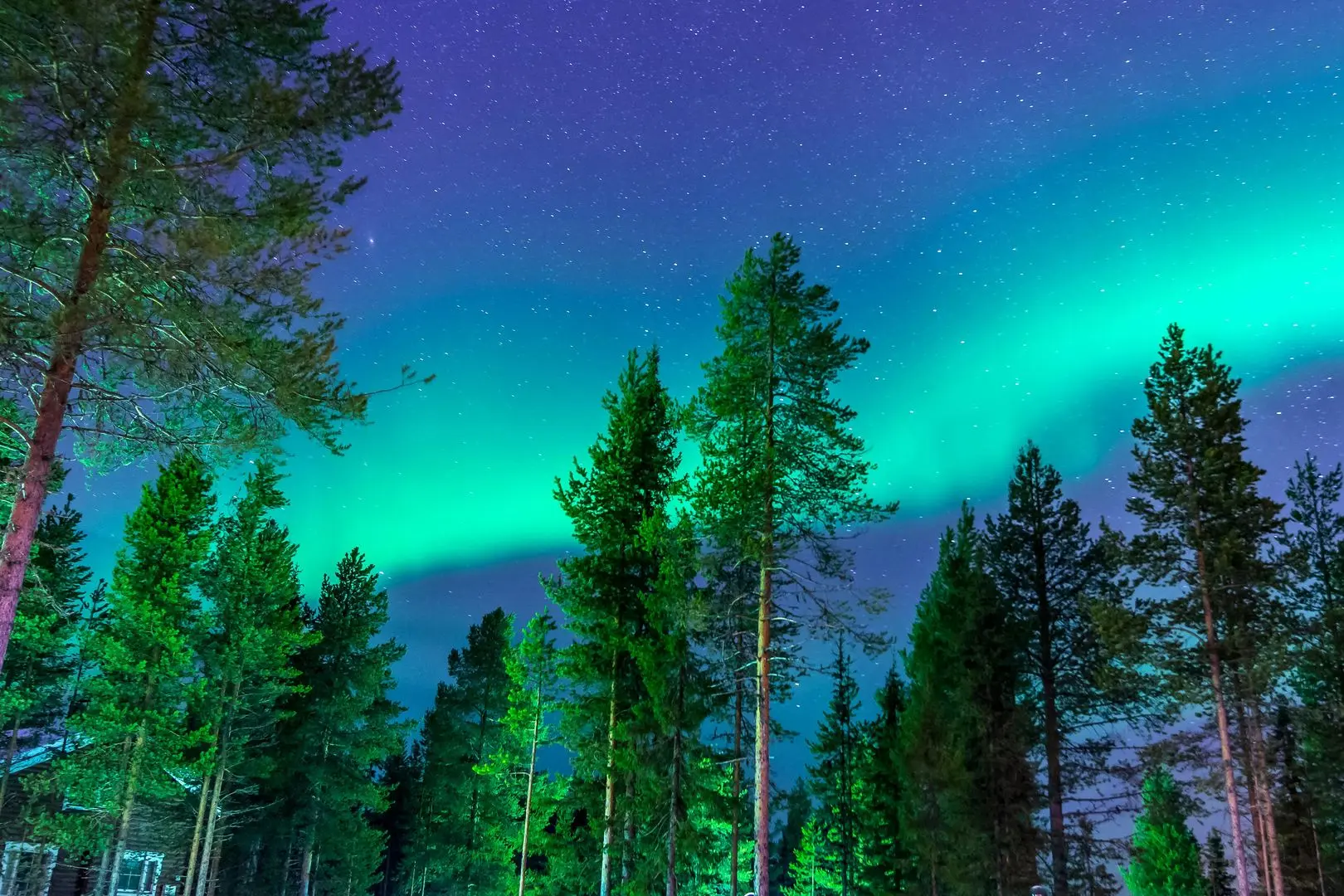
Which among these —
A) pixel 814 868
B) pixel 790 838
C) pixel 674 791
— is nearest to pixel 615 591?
pixel 674 791

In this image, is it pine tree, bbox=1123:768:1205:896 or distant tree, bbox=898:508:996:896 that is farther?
pine tree, bbox=1123:768:1205:896

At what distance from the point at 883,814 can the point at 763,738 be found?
44.4 feet

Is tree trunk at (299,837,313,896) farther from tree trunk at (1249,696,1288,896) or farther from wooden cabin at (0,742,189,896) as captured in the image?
tree trunk at (1249,696,1288,896)

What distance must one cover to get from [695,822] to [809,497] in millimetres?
10657

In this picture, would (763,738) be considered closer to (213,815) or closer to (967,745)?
(967,745)

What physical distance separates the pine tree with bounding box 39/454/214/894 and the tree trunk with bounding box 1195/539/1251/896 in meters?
25.7

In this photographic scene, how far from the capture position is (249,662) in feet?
84.0

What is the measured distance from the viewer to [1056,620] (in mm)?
25406

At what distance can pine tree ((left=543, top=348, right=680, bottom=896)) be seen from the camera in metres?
21.9

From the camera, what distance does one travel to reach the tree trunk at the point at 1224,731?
58.2 ft

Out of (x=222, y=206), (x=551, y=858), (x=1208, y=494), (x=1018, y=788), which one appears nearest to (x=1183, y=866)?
(x=1018, y=788)

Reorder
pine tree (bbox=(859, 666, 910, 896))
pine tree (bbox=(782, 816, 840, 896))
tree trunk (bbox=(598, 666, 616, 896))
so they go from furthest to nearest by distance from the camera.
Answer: pine tree (bbox=(782, 816, 840, 896)), pine tree (bbox=(859, 666, 910, 896)), tree trunk (bbox=(598, 666, 616, 896))

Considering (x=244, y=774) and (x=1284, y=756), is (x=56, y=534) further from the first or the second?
(x=1284, y=756)

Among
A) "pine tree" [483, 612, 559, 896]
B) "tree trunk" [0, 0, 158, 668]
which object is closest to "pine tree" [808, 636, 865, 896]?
"pine tree" [483, 612, 559, 896]
